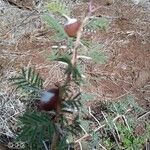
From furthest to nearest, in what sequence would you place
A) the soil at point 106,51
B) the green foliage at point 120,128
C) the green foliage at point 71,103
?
the soil at point 106,51
the green foliage at point 120,128
the green foliage at point 71,103

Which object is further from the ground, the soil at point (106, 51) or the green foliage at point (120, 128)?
the soil at point (106, 51)

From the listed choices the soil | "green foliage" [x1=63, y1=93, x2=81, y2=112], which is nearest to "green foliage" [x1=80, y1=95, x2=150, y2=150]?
the soil

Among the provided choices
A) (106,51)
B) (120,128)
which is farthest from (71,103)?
(106,51)

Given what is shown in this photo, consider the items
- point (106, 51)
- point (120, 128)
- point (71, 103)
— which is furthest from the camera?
point (106, 51)

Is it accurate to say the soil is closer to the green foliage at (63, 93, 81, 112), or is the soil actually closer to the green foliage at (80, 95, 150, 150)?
the green foliage at (80, 95, 150, 150)

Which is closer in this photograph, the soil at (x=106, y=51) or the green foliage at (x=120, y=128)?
the green foliage at (x=120, y=128)

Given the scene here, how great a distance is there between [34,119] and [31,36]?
199cm

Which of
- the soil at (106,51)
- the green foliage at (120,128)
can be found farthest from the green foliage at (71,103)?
the soil at (106,51)

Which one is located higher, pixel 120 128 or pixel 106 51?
pixel 106 51

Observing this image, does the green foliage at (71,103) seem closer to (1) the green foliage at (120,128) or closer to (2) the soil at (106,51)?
(1) the green foliage at (120,128)

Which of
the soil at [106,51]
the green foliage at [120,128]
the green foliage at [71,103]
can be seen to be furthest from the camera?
the soil at [106,51]

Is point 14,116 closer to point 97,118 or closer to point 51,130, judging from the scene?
point 97,118

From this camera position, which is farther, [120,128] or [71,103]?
[120,128]

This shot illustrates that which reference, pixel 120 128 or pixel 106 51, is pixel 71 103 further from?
pixel 106 51
